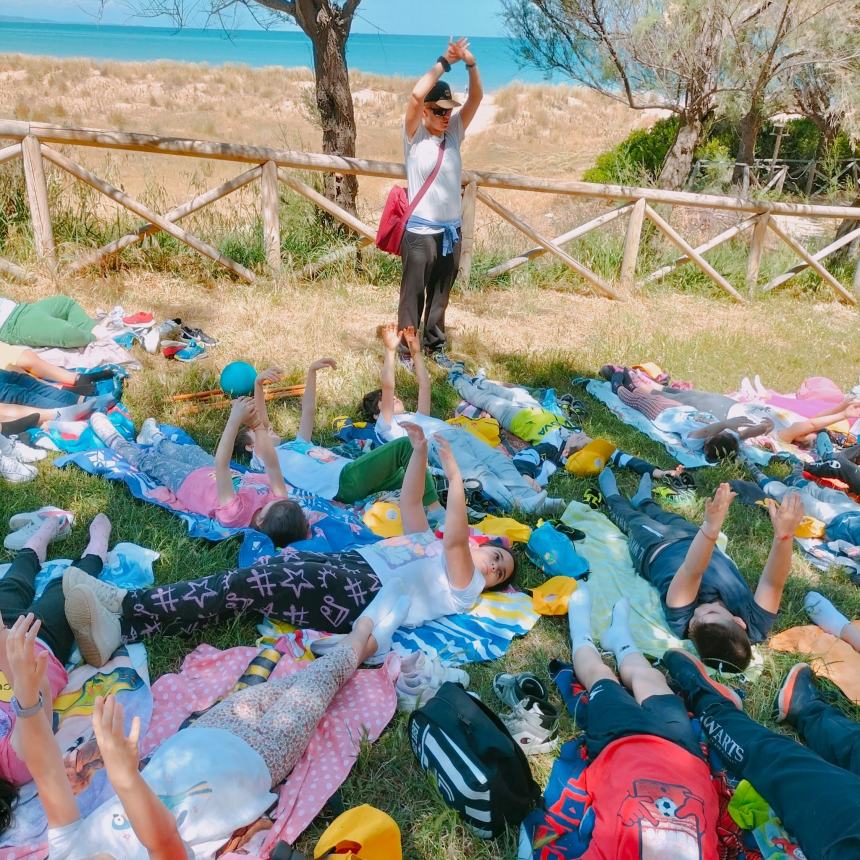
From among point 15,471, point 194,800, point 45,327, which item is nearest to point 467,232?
point 45,327

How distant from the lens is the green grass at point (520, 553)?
236cm

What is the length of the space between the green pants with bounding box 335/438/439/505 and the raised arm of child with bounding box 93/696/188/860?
2.35 meters

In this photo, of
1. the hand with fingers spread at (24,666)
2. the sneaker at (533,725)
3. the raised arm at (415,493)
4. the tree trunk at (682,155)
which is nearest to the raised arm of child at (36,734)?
the hand with fingers spread at (24,666)

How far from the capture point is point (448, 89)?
523 centimetres

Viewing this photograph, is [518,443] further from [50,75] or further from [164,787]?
[50,75]

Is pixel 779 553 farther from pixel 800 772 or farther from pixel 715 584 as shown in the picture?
pixel 800 772

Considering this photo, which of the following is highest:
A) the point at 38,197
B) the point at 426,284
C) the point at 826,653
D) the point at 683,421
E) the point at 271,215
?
the point at 38,197

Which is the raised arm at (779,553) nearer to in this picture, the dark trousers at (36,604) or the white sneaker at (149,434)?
the dark trousers at (36,604)

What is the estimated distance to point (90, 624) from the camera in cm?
272

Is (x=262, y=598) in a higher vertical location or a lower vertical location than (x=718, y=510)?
lower

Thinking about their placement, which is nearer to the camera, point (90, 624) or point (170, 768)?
point (170, 768)

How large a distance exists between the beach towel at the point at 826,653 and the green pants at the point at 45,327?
5050 millimetres

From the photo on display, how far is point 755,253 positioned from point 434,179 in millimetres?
5247

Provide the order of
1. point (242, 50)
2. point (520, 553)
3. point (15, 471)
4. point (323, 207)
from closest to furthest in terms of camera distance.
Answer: point (520, 553)
point (15, 471)
point (323, 207)
point (242, 50)
